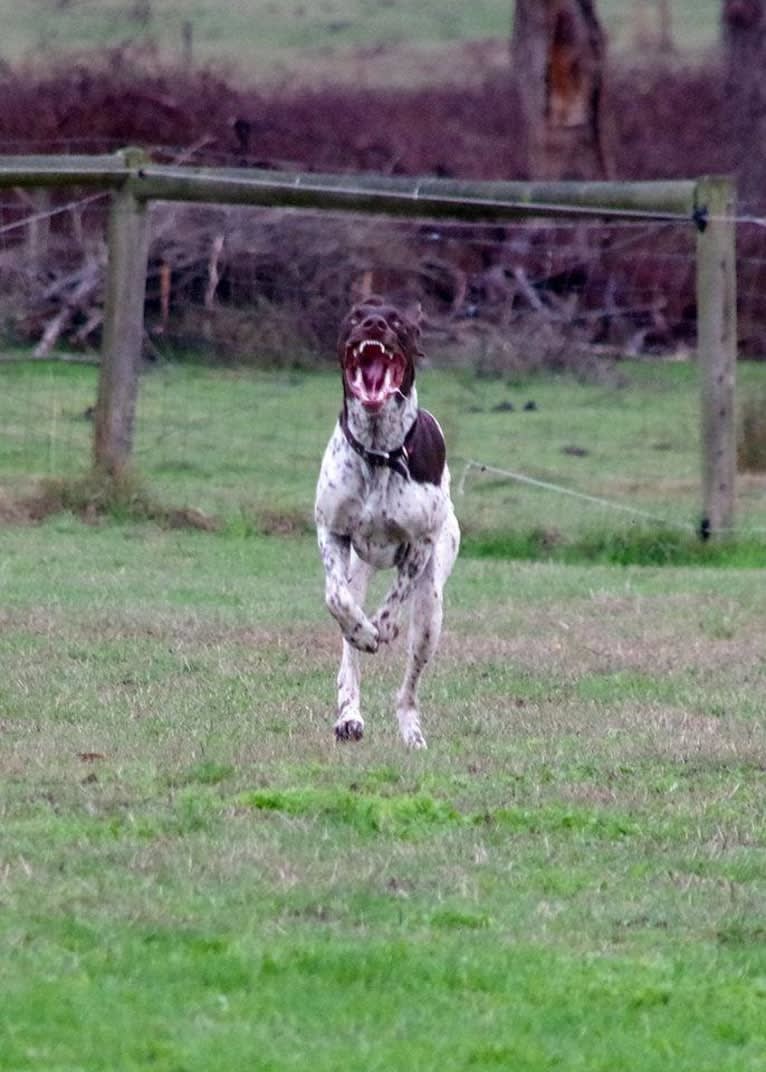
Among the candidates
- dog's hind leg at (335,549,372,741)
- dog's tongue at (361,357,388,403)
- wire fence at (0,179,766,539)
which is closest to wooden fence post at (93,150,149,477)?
wire fence at (0,179,766,539)

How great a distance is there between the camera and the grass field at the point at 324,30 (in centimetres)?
4391

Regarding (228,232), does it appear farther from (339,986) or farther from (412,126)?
(339,986)

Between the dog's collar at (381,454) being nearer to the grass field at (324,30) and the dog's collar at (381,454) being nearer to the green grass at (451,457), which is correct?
the green grass at (451,457)

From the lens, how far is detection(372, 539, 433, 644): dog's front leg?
7484 millimetres

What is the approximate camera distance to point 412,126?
32875 mm

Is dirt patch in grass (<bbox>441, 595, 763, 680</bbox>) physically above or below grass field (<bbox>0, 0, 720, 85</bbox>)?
below

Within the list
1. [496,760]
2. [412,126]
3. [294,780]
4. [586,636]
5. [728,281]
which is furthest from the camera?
[412,126]

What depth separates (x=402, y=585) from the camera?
757 cm

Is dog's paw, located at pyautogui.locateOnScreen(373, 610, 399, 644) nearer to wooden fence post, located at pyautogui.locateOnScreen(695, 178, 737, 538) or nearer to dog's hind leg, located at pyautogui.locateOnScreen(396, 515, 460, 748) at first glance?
dog's hind leg, located at pyautogui.locateOnScreen(396, 515, 460, 748)

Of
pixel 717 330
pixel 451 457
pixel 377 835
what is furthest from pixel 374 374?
pixel 451 457

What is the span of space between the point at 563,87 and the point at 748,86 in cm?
325

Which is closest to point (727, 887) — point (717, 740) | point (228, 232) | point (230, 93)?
point (717, 740)

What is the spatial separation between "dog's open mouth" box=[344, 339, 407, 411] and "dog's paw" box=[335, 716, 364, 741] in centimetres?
100

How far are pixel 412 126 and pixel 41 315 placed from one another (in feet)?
44.8
